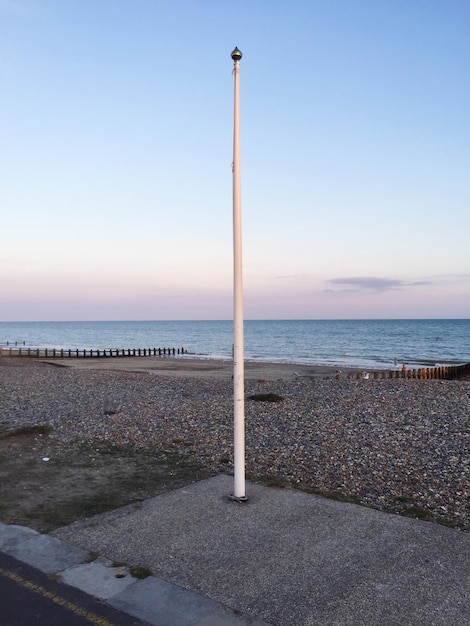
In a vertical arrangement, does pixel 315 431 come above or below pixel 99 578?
below

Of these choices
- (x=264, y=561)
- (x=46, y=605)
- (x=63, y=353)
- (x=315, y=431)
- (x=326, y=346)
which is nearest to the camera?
(x=46, y=605)

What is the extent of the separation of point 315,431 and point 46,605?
8071mm

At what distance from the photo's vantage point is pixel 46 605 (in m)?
4.26

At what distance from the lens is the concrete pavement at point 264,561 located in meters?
4.18

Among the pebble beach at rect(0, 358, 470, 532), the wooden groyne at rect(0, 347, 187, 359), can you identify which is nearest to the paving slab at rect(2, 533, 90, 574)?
the pebble beach at rect(0, 358, 470, 532)

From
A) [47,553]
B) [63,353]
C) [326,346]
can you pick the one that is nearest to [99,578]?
[47,553]

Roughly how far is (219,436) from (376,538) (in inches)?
227

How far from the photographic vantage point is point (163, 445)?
10352 millimetres

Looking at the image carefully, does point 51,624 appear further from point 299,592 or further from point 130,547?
point 299,592

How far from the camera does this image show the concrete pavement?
418cm

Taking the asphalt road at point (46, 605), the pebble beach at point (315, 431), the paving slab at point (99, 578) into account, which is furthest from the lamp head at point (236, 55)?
the asphalt road at point (46, 605)

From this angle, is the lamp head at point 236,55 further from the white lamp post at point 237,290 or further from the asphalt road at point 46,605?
the asphalt road at point 46,605

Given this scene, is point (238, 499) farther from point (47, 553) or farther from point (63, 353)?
point (63, 353)

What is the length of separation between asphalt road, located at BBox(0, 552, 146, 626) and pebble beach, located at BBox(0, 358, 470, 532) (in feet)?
12.4
